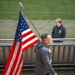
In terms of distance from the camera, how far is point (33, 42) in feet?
16.6

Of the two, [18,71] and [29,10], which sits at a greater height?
[29,10]

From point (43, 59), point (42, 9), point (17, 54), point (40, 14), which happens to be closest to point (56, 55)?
point (43, 59)

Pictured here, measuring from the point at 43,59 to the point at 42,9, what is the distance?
889 centimetres

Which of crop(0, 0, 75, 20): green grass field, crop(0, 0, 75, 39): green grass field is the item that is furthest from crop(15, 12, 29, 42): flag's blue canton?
crop(0, 0, 75, 20): green grass field

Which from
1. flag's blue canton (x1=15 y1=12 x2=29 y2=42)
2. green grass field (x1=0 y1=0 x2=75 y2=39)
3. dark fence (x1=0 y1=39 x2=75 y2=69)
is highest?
green grass field (x1=0 y1=0 x2=75 y2=39)

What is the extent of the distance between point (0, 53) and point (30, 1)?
28.4ft

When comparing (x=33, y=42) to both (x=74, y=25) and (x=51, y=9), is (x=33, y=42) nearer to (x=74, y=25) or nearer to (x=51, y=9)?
(x=74, y=25)

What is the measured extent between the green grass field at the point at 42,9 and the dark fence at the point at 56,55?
539cm

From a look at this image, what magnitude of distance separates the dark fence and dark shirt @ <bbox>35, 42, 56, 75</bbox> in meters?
1.60

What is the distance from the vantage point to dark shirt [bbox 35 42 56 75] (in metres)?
4.41

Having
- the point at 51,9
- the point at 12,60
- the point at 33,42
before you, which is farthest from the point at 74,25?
the point at 12,60

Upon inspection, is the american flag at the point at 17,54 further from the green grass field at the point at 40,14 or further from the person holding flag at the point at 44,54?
the green grass field at the point at 40,14

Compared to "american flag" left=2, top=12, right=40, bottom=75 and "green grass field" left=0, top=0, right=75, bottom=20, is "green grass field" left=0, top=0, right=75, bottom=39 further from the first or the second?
"american flag" left=2, top=12, right=40, bottom=75

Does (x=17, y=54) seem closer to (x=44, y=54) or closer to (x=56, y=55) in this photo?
(x=44, y=54)
